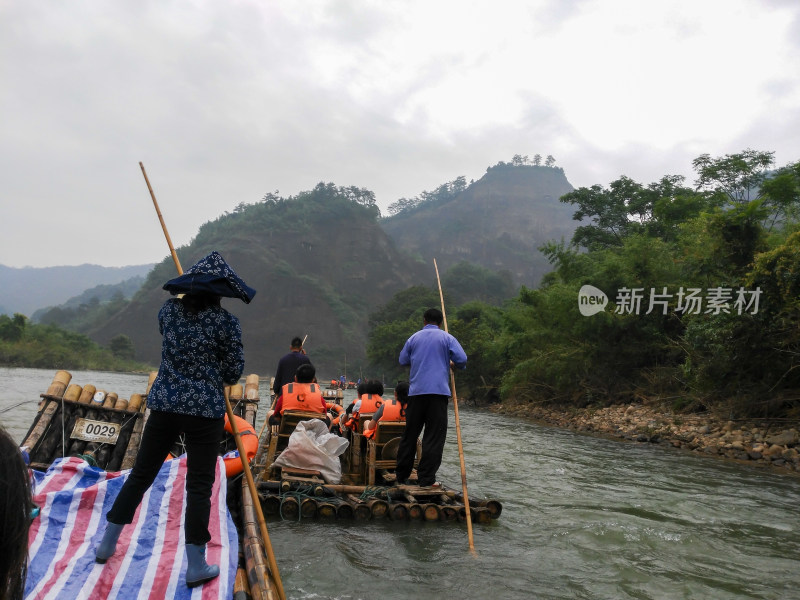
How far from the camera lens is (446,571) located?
406cm

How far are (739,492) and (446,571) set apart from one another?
5.32m

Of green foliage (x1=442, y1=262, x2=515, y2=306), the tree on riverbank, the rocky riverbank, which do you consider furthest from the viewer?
green foliage (x1=442, y1=262, x2=515, y2=306)

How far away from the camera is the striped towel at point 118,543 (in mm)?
3008

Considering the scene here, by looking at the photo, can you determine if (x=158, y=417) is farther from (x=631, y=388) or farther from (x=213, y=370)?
(x=631, y=388)

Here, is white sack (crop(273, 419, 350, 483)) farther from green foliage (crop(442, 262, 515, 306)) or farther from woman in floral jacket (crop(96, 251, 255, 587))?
green foliage (crop(442, 262, 515, 306))

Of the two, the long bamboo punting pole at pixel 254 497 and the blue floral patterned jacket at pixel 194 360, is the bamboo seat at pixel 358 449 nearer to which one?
the long bamboo punting pole at pixel 254 497

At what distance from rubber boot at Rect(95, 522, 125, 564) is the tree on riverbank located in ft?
34.0

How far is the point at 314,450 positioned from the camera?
6.04 metres

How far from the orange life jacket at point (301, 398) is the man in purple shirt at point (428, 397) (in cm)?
106

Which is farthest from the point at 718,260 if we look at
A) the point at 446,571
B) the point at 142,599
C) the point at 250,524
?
the point at 142,599

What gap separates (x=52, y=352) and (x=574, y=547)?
51.9 metres

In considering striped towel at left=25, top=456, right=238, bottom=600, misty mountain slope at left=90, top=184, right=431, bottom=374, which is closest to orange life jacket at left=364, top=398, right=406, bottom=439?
striped towel at left=25, top=456, right=238, bottom=600

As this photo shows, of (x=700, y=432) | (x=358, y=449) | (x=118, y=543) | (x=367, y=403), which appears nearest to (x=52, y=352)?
(x=700, y=432)

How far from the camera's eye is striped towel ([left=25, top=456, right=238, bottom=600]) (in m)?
3.01
